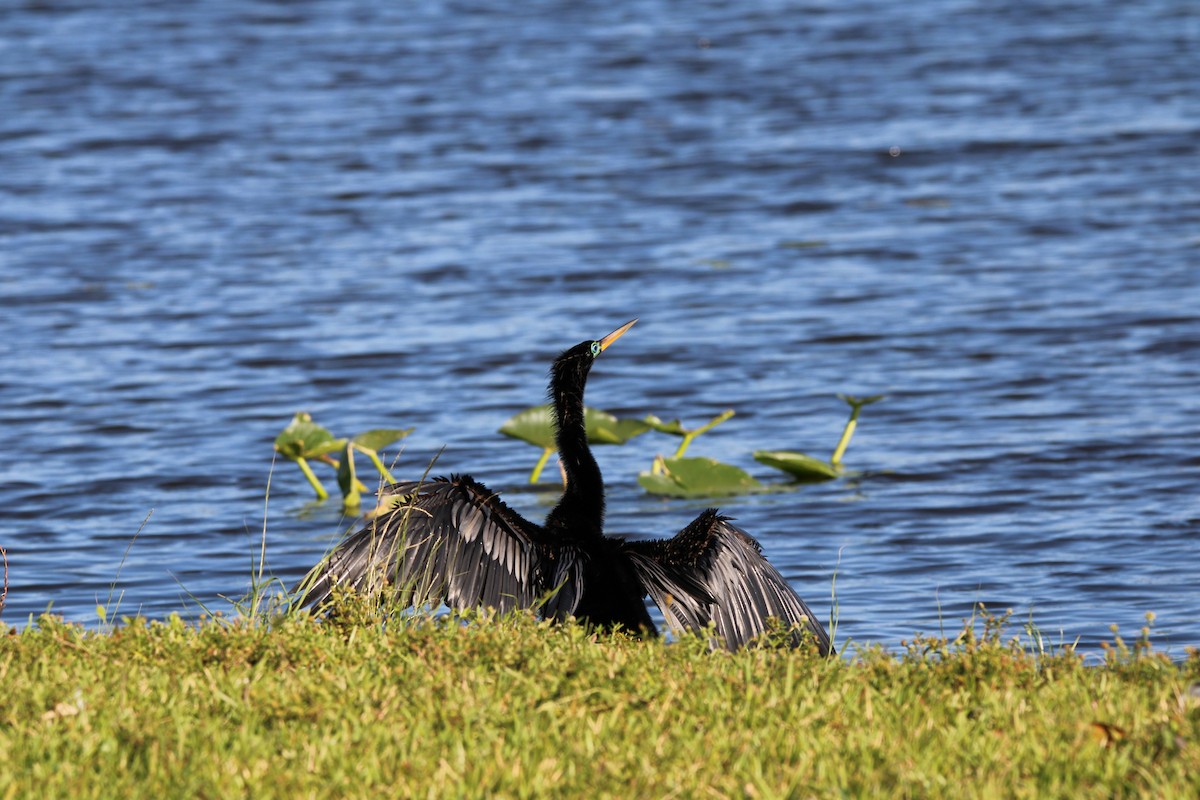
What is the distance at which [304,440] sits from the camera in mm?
8086

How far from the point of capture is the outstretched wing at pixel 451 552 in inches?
210

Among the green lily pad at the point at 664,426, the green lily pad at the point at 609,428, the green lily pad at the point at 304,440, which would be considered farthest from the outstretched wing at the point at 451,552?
the green lily pad at the point at 609,428

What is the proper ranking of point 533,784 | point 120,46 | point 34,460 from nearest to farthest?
point 533,784, point 34,460, point 120,46

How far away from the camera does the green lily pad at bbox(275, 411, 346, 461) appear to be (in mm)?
8031

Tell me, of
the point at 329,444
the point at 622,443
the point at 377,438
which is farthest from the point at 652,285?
the point at 377,438

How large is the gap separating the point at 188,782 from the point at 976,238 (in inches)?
436

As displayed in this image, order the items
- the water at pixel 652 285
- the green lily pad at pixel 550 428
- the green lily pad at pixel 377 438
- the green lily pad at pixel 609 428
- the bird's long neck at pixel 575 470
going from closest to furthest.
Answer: the bird's long neck at pixel 575 470 < the green lily pad at pixel 377 438 < the green lily pad at pixel 550 428 < the water at pixel 652 285 < the green lily pad at pixel 609 428

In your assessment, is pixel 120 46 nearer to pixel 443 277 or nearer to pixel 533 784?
pixel 443 277

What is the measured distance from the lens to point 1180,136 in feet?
54.2

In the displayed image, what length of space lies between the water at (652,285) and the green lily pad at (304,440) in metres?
0.44

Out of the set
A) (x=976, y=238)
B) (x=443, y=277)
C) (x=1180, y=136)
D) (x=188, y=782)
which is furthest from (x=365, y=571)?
(x=1180, y=136)

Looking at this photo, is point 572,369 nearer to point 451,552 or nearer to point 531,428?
point 451,552

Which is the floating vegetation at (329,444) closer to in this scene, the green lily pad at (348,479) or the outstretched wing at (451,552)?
the green lily pad at (348,479)

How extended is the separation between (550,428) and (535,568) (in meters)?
2.79
